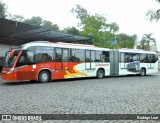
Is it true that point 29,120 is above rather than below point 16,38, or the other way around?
below

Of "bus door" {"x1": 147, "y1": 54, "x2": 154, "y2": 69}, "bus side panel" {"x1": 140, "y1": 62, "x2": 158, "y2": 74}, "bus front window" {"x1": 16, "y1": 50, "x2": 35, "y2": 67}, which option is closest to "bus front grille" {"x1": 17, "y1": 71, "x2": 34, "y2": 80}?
"bus front window" {"x1": 16, "y1": 50, "x2": 35, "y2": 67}

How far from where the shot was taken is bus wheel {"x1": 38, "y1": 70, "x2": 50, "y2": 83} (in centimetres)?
1753

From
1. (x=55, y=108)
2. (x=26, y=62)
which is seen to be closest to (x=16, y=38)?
(x=26, y=62)

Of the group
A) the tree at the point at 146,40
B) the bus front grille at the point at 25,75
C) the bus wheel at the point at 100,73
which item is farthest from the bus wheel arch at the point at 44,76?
the tree at the point at 146,40

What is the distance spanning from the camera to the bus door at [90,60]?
21.1 m

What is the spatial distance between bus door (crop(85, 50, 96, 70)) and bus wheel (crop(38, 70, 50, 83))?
419 cm

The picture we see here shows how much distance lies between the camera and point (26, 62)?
16.7m

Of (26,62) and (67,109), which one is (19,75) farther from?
(67,109)

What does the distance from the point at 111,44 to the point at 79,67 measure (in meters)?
20.2

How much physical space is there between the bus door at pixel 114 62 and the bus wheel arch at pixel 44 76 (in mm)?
7617

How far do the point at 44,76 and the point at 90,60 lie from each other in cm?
505

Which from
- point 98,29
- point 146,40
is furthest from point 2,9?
point 146,40

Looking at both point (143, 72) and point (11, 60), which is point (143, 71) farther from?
point (11, 60)

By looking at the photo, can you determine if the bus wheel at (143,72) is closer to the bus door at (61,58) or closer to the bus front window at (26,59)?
the bus door at (61,58)
